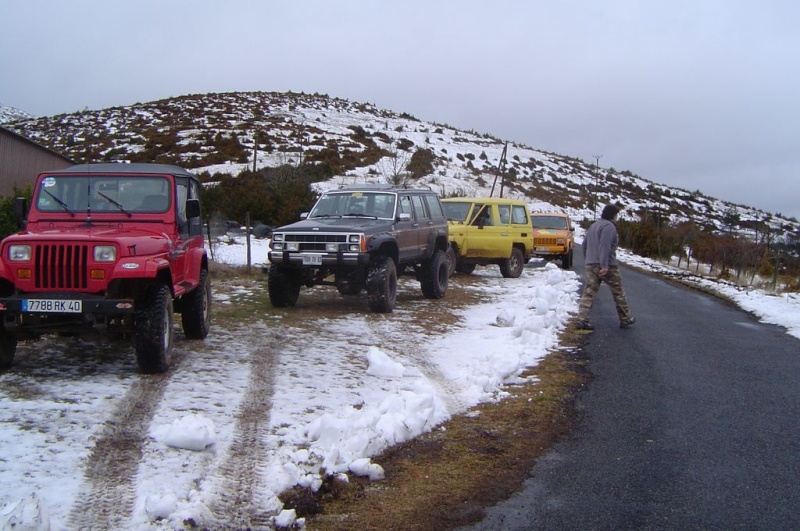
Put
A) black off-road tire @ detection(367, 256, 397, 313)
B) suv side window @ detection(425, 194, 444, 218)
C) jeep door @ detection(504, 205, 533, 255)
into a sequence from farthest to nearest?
jeep door @ detection(504, 205, 533, 255) → suv side window @ detection(425, 194, 444, 218) → black off-road tire @ detection(367, 256, 397, 313)

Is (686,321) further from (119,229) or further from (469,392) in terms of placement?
(119,229)

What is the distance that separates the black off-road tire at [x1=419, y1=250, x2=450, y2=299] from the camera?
13.6 metres

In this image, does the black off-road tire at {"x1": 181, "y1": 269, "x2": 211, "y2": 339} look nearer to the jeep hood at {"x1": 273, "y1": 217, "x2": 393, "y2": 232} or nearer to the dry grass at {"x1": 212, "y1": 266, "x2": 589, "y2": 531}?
the jeep hood at {"x1": 273, "y1": 217, "x2": 393, "y2": 232}

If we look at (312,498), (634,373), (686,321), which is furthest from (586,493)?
(686,321)

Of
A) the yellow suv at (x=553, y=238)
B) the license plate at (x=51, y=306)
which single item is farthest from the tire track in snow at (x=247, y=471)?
the yellow suv at (x=553, y=238)

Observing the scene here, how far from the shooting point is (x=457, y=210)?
1842 cm

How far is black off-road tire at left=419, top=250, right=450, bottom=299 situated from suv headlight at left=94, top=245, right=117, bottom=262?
7.55m

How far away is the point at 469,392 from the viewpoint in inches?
274

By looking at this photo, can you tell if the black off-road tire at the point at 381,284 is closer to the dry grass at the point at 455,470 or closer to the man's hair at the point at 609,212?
the man's hair at the point at 609,212

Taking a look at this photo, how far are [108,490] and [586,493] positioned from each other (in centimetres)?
283

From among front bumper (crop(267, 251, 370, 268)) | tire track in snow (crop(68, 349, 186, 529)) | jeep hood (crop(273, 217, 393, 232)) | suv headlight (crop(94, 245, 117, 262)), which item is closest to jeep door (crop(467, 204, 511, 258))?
jeep hood (crop(273, 217, 393, 232))

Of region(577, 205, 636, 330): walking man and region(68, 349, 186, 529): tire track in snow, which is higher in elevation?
region(577, 205, 636, 330): walking man

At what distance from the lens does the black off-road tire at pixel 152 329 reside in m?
6.76

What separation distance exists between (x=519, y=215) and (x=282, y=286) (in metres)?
8.94
